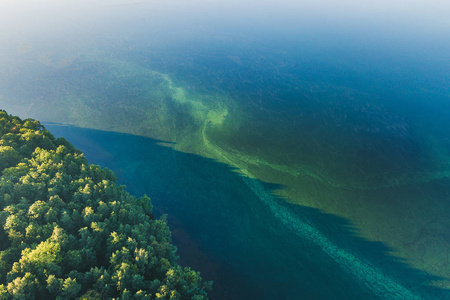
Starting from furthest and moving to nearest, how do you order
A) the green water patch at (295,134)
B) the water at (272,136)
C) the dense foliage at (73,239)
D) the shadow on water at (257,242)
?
the green water patch at (295,134) → the water at (272,136) → the shadow on water at (257,242) → the dense foliage at (73,239)

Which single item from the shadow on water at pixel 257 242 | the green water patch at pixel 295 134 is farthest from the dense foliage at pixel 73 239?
the green water patch at pixel 295 134

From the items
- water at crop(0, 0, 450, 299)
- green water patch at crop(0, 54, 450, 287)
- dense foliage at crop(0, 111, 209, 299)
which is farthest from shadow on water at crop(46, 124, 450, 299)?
dense foliage at crop(0, 111, 209, 299)

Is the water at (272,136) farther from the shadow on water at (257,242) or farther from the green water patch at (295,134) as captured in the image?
the green water patch at (295,134)

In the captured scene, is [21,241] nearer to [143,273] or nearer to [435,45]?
[143,273]

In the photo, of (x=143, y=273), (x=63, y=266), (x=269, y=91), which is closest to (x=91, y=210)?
(x=63, y=266)

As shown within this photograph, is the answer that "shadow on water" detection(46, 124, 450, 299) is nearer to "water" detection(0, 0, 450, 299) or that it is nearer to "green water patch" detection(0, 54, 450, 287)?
"water" detection(0, 0, 450, 299)

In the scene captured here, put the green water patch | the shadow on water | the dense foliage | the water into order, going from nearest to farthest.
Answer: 1. the dense foliage
2. the shadow on water
3. the water
4. the green water patch
